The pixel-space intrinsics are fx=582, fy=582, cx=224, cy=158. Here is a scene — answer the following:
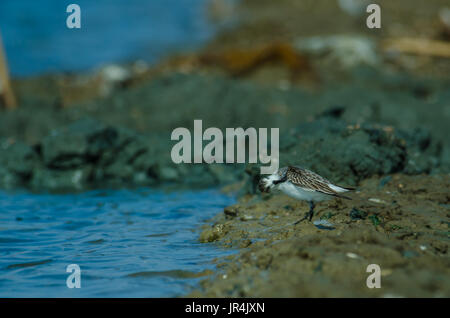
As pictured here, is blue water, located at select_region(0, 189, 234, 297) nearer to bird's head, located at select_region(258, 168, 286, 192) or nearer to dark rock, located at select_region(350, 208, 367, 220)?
bird's head, located at select_region(258, 168, 286, 192)

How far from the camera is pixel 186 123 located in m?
11.8

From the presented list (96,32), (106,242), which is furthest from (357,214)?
(96,32)

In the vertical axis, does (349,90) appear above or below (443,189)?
above

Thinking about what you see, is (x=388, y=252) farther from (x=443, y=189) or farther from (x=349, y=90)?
(x=349, y=90)

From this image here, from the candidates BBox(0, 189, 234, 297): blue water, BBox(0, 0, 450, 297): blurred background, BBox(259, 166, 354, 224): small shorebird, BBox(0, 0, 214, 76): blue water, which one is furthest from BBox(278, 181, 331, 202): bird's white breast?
BBox(0, 0, 214, 76): blue water

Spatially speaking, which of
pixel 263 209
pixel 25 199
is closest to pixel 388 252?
pixel 263 209

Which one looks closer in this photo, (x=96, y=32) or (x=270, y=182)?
(x=270, y=182)

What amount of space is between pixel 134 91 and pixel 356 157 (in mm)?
6876

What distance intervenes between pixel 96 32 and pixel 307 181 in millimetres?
20686

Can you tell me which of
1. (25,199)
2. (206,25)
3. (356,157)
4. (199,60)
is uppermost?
(206,25)

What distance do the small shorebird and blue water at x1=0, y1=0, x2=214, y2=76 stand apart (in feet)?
47.2

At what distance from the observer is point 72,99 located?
14469 mm

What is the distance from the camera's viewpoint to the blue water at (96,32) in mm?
20812

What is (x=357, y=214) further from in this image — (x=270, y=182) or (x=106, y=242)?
A: (x=106, y=242)
